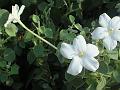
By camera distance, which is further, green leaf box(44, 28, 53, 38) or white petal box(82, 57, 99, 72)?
green leaf box(44, 28, 53, 38)

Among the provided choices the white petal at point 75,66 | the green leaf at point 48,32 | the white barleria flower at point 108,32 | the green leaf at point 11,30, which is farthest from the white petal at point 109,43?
the green leaf at point 11,30

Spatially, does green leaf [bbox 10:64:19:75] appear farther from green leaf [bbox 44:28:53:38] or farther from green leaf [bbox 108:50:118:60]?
green leaf [bbox 108:50:118:60]

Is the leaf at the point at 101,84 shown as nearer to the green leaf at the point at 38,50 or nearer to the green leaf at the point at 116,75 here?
the green leaf at the point at 116,75

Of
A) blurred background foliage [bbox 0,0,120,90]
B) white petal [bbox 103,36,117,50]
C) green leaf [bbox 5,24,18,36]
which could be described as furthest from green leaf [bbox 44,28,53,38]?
white petal [bbox 103,36,117,50]

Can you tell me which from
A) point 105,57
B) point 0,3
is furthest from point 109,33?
point 0,3

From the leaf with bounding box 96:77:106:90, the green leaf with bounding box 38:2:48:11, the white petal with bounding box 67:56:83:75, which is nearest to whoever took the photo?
the white petal with bounding box 67:56:83:75

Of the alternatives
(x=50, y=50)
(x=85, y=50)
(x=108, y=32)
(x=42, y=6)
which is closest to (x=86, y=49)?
(x=85, y=50)

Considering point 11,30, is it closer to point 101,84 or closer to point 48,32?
point 48,32
